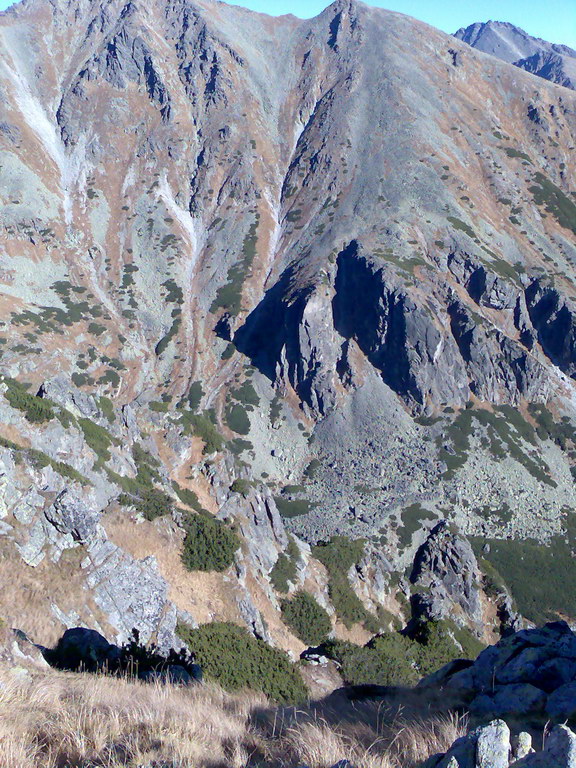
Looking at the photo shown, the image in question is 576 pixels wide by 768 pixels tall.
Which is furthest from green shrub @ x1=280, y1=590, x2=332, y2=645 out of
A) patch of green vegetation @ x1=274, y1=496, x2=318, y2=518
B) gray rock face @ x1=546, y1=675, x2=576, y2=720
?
patch of green vegetation @ x1=274, y1=496, x2=318, y2=518

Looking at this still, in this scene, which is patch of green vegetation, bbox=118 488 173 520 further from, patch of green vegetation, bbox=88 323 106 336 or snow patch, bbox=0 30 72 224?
snow patch, bbox=0 30 72 224

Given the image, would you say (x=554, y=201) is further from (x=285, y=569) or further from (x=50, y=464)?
(x=50, y=464)

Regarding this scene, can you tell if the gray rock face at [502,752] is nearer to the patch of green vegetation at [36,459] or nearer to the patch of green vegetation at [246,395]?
the patch of green vegetation at [36,459]

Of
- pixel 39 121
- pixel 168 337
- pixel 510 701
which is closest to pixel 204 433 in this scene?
pixel 510 701

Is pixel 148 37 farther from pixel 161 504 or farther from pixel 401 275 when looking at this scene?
pixel 161 504

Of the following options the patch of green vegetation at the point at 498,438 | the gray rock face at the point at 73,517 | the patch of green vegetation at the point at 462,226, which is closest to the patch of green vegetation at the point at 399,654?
the gray rock face at the point at 73,517

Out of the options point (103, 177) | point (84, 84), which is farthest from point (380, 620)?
point (84, 84)
